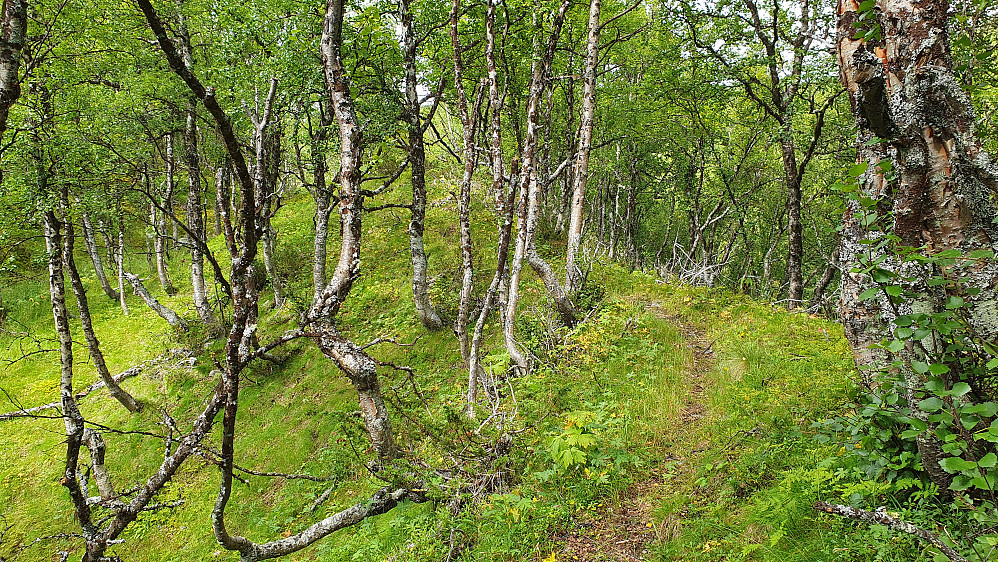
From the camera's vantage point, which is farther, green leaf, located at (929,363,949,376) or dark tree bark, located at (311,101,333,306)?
dark tree bark, located at (311,101,333,306)

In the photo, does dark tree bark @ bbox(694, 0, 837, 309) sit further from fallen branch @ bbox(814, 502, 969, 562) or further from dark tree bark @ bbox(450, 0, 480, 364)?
fallen branch @ bbox(814, 502, 969, 562)

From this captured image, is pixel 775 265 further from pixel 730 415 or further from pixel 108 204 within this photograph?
pixel 108 204

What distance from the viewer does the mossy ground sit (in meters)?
4.14

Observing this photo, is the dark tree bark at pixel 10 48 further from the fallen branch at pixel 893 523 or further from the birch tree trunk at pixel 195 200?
the birch tree trunk at pixel 195 200

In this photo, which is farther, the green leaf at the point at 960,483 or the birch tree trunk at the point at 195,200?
the birch tree trunk at the point at 195,200

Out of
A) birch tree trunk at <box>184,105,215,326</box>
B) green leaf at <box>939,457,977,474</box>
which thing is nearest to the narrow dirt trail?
green leaf at <box>939,457,977,474</box>

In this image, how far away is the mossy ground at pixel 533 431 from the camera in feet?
13.6

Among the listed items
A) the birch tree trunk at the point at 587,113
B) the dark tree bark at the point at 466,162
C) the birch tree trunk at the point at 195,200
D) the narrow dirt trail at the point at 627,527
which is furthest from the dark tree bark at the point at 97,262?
the narrow dirt trail at the point at 627,527

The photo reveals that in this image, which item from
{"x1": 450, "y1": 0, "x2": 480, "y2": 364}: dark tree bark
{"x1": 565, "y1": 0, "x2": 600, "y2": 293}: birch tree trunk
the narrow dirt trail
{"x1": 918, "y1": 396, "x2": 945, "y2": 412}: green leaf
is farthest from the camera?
{"x1": 565, "y1": 0, "x2": 600, "y2": 293}: birch tree trunk

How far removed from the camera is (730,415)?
528 cm

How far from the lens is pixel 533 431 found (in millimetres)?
5738

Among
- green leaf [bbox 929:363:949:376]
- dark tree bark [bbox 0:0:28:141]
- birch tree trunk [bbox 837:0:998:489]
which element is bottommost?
green leaf [bbox 929:363:949:376]

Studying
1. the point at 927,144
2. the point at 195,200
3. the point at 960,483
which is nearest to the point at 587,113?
the point at 927,144

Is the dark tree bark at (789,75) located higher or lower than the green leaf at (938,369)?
higher
